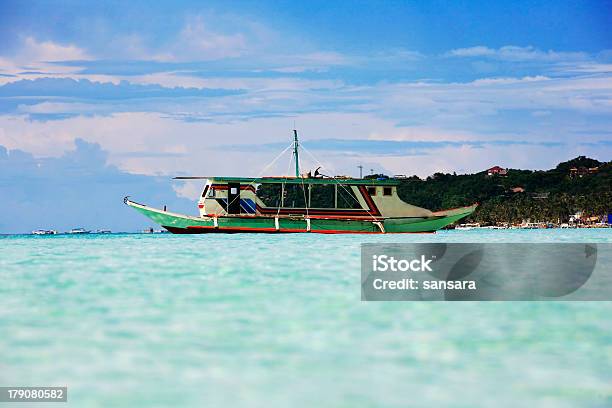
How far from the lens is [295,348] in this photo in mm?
7414

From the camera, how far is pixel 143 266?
17031 millimetres

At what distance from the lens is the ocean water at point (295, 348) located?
19.4 ft

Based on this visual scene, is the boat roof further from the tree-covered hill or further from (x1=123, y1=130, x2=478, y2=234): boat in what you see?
the tree-covered hill

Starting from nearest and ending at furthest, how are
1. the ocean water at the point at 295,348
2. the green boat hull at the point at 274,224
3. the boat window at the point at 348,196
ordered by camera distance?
the ocean water at the point at 295,348, the green boat hull at the point at 274,224, the boat window at the point at 348,196

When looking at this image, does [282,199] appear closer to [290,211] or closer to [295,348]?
[290,211]

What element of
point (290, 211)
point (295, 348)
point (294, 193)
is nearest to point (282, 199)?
point (290, 211)

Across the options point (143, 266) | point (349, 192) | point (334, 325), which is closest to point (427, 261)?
point (143, 266)

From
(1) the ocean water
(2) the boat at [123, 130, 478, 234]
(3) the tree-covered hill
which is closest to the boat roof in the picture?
(2) the boat at [123, 130, 478, 234]

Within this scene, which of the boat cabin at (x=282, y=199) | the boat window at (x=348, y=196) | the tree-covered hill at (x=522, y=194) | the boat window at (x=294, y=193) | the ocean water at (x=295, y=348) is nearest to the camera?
the ocean water at (x=295, y=348)

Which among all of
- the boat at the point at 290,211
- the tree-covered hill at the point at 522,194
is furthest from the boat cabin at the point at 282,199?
the tree-covered hill at the point at 522,194

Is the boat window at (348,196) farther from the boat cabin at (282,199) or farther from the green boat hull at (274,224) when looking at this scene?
the green boat hull at (274,224)

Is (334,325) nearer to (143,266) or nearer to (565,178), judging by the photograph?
(143,266)

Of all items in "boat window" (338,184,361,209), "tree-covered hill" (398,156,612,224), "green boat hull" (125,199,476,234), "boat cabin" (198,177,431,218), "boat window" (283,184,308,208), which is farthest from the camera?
"tree-covered hill" (398,156,612,224)

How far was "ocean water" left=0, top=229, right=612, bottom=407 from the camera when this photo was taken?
5914 mm
